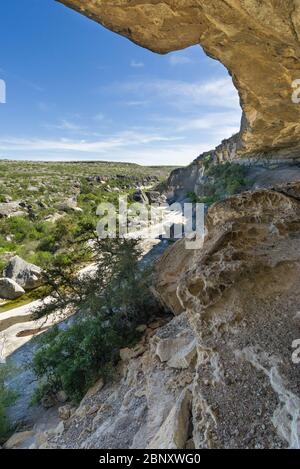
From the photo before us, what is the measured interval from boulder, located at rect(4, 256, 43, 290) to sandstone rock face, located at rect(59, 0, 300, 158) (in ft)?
57.1

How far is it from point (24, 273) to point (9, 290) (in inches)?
69.9

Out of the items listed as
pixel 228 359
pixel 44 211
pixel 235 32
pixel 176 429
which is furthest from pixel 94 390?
pixel 44 211

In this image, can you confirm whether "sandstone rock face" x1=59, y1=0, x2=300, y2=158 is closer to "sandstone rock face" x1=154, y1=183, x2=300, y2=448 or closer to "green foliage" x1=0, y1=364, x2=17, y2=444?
"sandstone rock face" x1=154, y1=183, x2=300, y2=448

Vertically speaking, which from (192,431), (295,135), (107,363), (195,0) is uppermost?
(195,0)

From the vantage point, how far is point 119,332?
10203 mm

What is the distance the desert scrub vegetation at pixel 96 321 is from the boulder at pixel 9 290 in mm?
7979

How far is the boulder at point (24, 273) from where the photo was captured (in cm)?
2144

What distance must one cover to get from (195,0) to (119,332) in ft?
28.9

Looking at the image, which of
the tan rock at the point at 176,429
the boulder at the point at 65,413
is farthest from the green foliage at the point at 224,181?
the tan rock at the point at 176,429

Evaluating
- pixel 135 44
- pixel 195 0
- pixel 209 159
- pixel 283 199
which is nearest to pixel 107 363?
pixel 283 199

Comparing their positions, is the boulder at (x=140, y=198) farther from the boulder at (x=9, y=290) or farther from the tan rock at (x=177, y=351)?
the tan rock at (x=177, y=351)

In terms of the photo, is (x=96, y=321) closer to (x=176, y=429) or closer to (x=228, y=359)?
(x=176, y=429)

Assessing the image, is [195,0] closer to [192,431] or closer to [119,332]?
[192,431]

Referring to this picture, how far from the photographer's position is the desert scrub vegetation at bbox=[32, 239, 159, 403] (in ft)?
29.8
